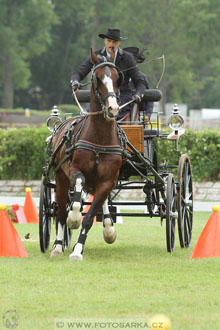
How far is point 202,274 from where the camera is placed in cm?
786

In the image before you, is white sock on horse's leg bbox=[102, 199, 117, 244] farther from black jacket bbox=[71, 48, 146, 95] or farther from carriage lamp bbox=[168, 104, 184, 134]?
carriage lamp bbox=[168, 104, 184, 134]

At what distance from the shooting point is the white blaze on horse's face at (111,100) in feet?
27.1

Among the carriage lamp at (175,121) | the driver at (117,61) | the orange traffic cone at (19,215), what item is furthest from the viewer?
the orange traffic cone at (19,215)

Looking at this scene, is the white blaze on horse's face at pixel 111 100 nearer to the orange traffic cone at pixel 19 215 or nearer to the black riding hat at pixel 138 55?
the black riding hat at pixel 138 55

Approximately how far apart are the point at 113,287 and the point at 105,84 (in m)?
2.47

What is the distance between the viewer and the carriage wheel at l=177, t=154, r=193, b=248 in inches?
402

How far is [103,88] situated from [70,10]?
62718 millimetres

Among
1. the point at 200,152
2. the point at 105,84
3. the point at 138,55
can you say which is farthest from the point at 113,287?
the point at 200,152

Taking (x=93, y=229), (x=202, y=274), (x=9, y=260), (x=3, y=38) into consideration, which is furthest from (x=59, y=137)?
(x=3, y=38)

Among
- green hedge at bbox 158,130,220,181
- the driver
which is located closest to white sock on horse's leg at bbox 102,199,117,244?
the driver

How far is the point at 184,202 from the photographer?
1068cm

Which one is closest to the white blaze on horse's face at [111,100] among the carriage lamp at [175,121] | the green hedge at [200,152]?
the carriage lamp at [175,121]

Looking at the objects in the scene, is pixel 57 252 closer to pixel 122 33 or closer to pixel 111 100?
pixel 111 100

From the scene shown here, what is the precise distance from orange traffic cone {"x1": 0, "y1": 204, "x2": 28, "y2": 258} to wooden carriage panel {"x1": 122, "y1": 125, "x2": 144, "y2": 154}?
5.83ft
